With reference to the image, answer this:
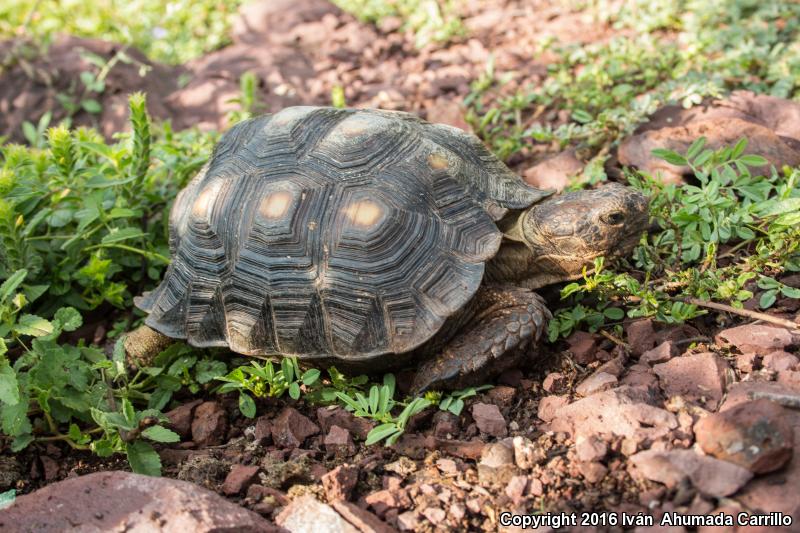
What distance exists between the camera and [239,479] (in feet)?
8.31

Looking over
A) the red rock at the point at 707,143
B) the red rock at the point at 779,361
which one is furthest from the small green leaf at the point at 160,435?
the red rock at the point at 707,143

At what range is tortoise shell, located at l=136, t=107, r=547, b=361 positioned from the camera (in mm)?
2904

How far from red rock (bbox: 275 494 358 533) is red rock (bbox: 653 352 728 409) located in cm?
123

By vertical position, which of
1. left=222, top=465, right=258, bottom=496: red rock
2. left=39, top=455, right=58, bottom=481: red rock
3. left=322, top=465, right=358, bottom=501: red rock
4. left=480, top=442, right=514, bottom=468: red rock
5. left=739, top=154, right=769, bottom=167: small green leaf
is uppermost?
left=739, top=154, right=769, bottom=167: small green leaf

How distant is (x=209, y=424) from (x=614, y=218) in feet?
6.31

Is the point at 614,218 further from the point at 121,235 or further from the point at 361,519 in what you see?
the point at 121,235

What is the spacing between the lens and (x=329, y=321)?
2.94m

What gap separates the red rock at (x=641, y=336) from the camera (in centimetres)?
287

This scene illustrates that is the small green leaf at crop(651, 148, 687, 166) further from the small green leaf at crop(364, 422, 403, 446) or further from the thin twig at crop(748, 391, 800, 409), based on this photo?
the small green leaf at crop(364, 422, 403, 446)

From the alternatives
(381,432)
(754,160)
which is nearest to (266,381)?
(381,432)

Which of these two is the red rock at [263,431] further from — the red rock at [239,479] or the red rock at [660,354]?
the red rock at [660,354]

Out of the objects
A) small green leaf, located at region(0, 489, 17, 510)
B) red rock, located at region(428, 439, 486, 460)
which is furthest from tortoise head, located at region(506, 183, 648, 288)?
small green leaf, located at region(0, 489, 17, 510)

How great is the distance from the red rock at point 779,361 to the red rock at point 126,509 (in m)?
1.78

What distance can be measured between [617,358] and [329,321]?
3.84 feet
